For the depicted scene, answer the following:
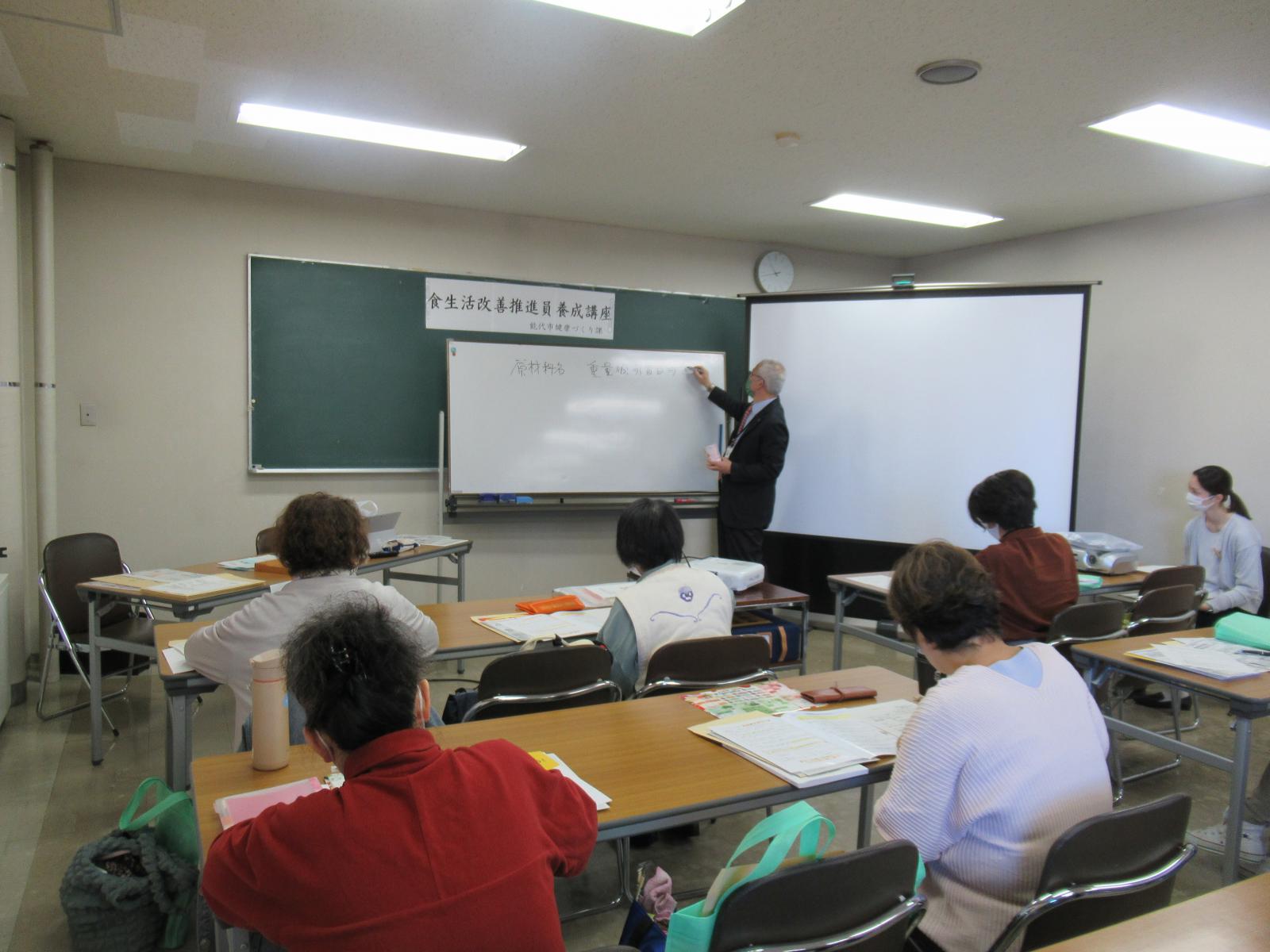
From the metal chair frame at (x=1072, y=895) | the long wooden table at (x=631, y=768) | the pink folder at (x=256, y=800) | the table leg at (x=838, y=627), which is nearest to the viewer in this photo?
the metal chair frame at (x=1072, y=895)

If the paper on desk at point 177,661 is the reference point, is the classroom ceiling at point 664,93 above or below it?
above

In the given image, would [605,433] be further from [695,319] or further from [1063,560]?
[1063,560]

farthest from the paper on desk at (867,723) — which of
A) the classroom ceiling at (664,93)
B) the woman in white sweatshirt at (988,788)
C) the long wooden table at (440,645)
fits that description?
the classroom ceiling at (664,93)

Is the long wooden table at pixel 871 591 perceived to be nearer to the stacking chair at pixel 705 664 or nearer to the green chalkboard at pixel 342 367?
the stacking chair at pixel 705 664

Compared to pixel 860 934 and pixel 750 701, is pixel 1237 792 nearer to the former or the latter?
pixel 750 701

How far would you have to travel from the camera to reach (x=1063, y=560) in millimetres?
3271

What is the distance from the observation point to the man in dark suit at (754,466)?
5.40 meters

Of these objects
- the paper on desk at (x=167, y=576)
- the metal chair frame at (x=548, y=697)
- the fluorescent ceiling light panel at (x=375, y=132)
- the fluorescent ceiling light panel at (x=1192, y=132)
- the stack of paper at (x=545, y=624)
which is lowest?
the metal chair frame at (x=548, y=697)

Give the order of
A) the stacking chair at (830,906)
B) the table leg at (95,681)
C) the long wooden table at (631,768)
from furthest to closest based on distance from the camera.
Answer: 1. the table leg at (95,681)
2. the long wooden table at (631,768)
3. the stacking chair at (830,906)

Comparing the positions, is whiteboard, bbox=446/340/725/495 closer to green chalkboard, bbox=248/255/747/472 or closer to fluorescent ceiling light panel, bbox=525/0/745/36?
green chalkboard, bbox=248/255/747/472

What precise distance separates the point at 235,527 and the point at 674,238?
3478 millimetres

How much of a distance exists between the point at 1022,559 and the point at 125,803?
3.41 m

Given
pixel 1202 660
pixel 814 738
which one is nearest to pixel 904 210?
pixel 1202 660

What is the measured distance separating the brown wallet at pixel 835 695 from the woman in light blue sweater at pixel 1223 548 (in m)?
2.75
